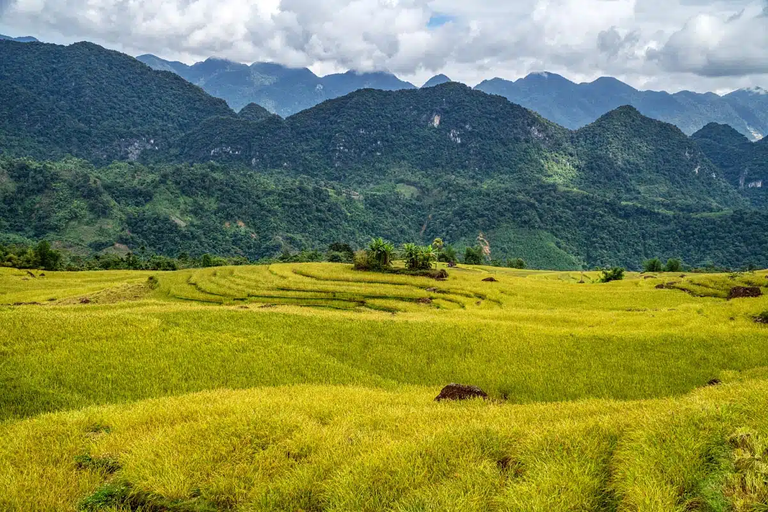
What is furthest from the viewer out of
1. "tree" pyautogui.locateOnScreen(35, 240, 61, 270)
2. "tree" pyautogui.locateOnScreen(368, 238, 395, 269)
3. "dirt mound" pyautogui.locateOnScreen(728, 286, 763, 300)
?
"tree" pyautogui.locateOnScreen(35, 240, 61, 270)

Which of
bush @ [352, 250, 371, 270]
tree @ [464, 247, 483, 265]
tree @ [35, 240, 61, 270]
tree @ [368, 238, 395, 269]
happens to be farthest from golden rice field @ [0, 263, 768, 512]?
tree @ [464, 247, 483, 265]

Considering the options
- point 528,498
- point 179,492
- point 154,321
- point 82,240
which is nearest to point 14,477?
point 179,492

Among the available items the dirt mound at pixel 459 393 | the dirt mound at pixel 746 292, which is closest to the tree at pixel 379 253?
the dirt mound at pixel 746 292

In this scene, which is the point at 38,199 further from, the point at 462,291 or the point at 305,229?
the point at 462,291

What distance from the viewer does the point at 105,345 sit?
14.8 m

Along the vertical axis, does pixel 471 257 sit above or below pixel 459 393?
below

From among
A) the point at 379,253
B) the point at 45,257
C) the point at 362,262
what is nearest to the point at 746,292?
the point at 379,253

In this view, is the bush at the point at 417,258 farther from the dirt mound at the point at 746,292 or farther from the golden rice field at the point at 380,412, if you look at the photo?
the dirt mound at the point at 746,292

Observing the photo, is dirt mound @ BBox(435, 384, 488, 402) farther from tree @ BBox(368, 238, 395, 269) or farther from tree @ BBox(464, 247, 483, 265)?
tree @ BBox(464, 247, 483, 265)

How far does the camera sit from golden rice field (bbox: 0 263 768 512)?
519cm

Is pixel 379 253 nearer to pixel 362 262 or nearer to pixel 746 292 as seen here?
pixel 362 262

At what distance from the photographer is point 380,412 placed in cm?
866

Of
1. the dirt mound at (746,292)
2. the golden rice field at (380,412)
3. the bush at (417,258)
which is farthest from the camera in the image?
the bush at (417,258)

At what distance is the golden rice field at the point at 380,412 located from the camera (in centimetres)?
519
